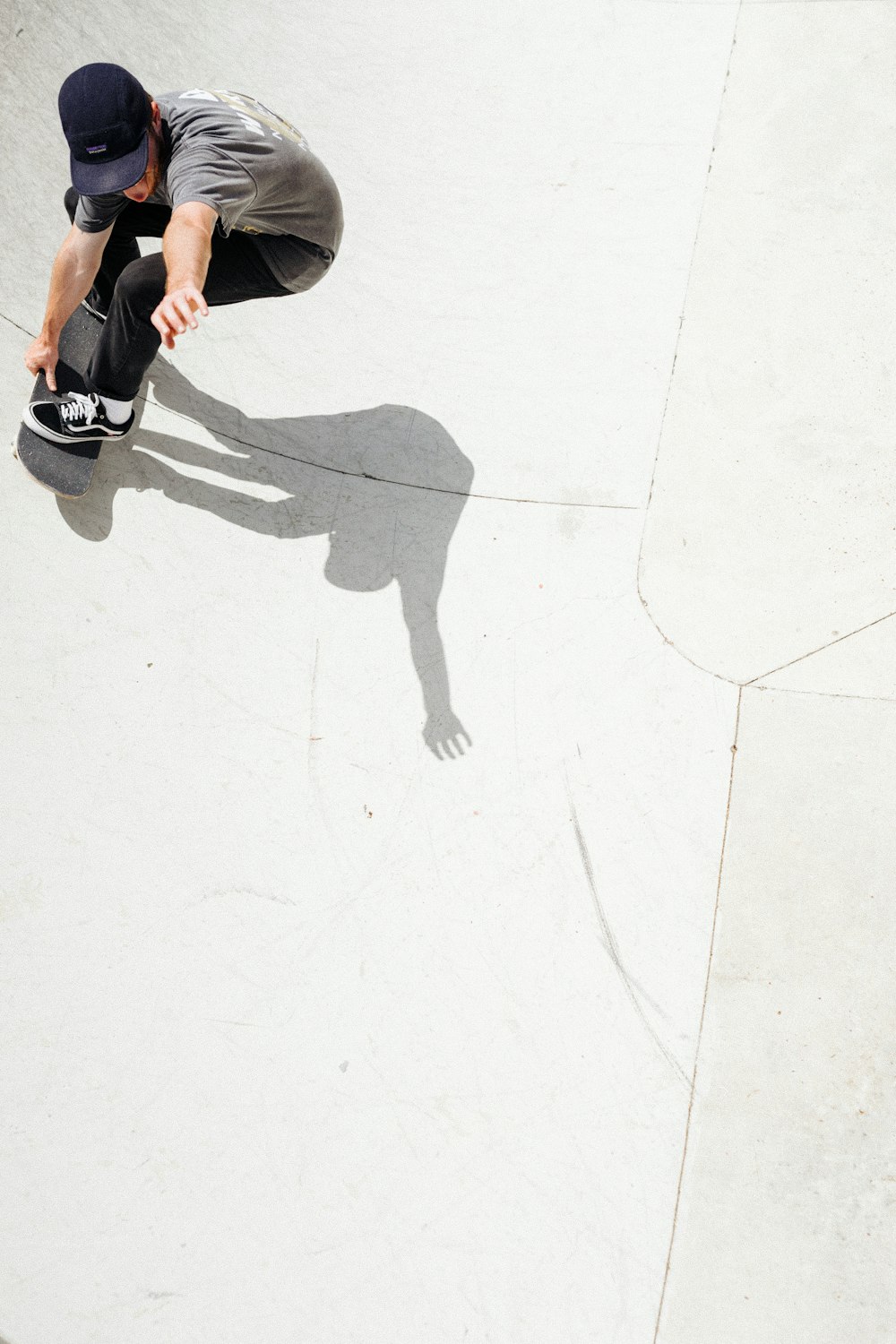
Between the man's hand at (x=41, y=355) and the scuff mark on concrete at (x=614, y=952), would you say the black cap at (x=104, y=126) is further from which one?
the scuff mark on concrete at (x=614, y=952)

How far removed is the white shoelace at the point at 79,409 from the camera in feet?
10.9

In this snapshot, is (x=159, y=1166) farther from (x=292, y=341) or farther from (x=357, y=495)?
(x=292, y=341)

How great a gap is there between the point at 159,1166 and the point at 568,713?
2230 mm

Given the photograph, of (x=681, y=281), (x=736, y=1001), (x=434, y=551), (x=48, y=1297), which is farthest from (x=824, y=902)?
(x=48, y=1297)

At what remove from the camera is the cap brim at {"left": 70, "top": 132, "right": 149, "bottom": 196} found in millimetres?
2396

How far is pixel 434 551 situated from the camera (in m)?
3.57

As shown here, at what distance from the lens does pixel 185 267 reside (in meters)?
2.22

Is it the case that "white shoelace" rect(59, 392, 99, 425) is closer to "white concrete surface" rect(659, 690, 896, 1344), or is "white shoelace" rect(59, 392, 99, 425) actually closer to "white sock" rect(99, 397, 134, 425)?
"white sock" rect(99, 397, 134, 425)

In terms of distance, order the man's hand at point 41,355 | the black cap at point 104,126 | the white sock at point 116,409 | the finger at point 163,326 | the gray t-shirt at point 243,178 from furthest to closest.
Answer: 1. the white sock at point 116,409
2. the man's hand at point 41,355
3. the gray t-shirt at point 243,178
4. the black cap at point 104,126
5. the finger at point 163,326

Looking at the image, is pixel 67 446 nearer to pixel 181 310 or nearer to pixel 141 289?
pixel 141 289

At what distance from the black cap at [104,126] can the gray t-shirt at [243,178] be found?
0.25 feet

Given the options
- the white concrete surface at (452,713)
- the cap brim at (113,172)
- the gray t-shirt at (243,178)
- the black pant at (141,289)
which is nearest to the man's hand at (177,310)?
the gray t-shirt at (243,178)

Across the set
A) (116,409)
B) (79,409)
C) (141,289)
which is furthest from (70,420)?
(141,289)

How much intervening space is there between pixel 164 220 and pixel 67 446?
99 cm
